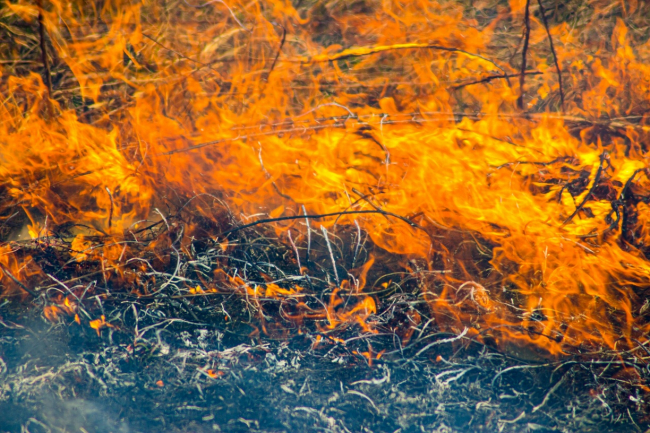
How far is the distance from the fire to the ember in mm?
14

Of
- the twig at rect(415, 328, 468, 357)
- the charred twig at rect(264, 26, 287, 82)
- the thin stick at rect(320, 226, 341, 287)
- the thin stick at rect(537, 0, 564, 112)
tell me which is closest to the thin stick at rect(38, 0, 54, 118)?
the charred twig at rect(264, 26, 287, 82)

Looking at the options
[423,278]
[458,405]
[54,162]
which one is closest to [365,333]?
[423,278]

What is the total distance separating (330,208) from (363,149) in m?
0.44

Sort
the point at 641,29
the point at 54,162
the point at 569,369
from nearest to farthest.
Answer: the point at 641,29
the point at 569,369
the point at 54,162

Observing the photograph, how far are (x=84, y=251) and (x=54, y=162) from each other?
659 millimetres

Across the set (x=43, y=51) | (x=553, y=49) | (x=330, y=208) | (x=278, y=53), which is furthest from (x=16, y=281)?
(x=553, y=49)

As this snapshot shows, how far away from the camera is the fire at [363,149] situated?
7.64 feet

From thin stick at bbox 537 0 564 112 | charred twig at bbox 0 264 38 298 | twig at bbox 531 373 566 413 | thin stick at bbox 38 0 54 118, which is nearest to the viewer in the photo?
thin stick at bbox 537 0 564 112

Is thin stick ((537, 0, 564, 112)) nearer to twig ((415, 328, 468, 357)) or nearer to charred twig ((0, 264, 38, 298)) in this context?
twig ((415, 328, 468, 357))

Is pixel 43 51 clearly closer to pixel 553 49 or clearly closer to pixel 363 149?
pixel 363 149

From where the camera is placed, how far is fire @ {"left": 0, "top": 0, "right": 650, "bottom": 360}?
7.64 ft

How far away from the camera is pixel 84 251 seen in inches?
107

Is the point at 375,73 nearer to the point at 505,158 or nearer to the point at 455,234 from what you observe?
the point at 505,158

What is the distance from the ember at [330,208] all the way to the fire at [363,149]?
14 mm
